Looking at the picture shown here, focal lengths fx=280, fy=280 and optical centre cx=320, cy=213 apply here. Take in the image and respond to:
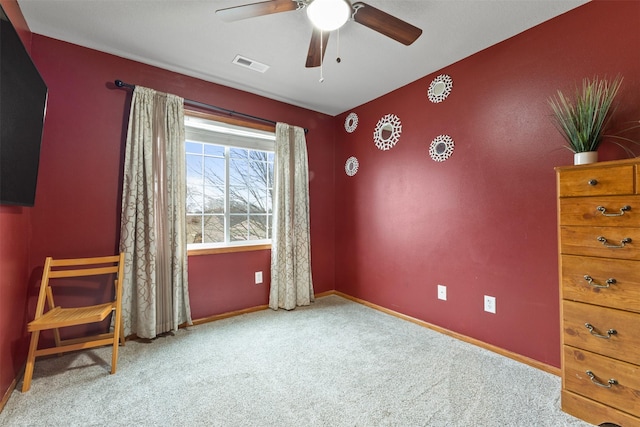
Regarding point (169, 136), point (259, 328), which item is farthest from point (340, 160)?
point (259, 328)

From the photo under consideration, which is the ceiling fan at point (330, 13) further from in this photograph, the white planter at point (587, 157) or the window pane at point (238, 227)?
the window pane at point (238, 227)

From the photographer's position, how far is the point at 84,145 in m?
2.20

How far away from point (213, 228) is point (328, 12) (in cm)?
225

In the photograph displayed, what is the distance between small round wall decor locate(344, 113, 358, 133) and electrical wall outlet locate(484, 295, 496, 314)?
229cm

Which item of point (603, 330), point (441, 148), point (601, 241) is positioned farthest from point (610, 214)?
point (441, 148)

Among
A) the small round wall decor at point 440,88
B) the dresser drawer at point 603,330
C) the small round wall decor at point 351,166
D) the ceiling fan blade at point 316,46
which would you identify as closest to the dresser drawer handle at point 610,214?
the dresser drawer at point 603,330

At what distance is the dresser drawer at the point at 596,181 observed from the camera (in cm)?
133

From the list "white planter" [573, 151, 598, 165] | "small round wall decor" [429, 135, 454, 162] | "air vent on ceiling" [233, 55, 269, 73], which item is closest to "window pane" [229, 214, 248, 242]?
"air vent on ceiling" [233, 55, 269, 73]

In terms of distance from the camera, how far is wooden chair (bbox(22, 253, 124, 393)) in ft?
5.54

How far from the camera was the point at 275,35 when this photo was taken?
206cm

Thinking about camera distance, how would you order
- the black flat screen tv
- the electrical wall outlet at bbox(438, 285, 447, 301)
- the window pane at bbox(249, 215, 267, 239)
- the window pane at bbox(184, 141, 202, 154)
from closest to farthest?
the black flat screen tv
the electrical wall outlet at bbox(438, 285, 447, 301)
the window pane at bbox(184, 141, 202, 154)
the window pane at bbox(249, 215, 267, 239)

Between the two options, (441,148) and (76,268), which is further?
(441,148)

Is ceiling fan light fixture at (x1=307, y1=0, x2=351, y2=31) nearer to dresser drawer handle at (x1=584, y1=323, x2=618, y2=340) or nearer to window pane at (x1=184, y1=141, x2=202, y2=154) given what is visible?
window pane at (x1=184, y1=141, x2=202, y2=154)

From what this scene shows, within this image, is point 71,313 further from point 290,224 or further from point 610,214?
point 610,214
